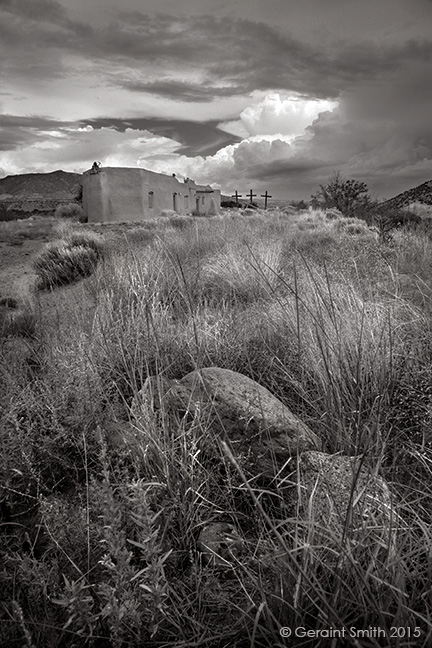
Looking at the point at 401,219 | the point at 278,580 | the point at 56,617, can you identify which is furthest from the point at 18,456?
the point at 401,219

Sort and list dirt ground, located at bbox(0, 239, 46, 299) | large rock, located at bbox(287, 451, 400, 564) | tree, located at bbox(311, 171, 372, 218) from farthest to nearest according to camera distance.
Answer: tree, located at bbox(311, 171, 372, 218), dirt ground, located at bbox(0, 239, 46, 299), large rock, located at bbox(287, 451, 400, 564)

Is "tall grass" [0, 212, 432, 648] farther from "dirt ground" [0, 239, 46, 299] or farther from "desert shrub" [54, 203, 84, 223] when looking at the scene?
"desert shrub" [54, 203, 84, 223]

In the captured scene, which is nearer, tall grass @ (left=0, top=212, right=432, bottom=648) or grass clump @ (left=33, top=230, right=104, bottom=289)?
tall grass @ (left=0, top=212, right=432, bottom=648)

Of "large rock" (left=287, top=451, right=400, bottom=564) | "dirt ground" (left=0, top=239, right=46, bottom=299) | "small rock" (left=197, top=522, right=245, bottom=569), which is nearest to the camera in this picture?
"large rock" (left=287, top=451, right=400, bottom=564)

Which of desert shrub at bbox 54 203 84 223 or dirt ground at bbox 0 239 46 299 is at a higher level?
desert shrub at bbox 54 203 84 223

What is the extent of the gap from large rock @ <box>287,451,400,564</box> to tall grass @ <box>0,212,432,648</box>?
1 cm

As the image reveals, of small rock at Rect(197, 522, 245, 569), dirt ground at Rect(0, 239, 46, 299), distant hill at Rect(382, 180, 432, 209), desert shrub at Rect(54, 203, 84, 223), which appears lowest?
small rock at Rect(197, 522, 245, 569)

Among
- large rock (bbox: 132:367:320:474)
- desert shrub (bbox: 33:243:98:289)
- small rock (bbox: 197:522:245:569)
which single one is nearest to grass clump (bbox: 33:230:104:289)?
desert shrub (bbox: 33:243:98:289)

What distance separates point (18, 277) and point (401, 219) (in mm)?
13752

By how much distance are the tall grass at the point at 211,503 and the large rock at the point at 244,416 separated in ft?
0.20

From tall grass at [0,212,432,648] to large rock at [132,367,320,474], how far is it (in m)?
0.06

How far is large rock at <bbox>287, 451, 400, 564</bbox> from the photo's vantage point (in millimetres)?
1205

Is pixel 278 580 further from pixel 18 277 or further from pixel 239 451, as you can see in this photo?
pixel 18 277

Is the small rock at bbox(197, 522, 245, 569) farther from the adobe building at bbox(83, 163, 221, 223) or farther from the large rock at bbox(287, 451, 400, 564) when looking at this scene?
the adobe building at bbox(83, 163, 221, 223)
